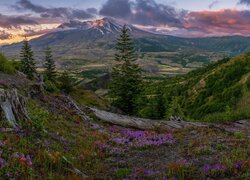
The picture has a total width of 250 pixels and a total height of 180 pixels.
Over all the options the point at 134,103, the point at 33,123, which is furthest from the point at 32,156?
the point at 134,103

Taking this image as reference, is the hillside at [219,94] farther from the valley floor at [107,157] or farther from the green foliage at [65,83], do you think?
the valley floor at [107,157]

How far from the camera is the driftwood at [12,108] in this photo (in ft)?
45.6

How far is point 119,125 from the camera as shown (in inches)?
987

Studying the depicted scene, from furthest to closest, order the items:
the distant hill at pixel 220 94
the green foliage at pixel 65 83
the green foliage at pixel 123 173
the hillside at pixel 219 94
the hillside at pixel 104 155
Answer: the distant hill at pixel 220 94, the hillside at pixel 219 94, the green foliage at pixel 65 83, the green foliage at pixel 123 173, the hillside at pixel 104 155

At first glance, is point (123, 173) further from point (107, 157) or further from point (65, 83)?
point (65, 83)

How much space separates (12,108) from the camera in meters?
14.7

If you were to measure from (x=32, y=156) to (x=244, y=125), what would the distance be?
23.5 meters

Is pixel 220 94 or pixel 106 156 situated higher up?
pixel 106 156

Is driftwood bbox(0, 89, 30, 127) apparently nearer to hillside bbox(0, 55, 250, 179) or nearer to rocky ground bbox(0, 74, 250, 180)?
hillside bbox(0, 55, 250, 179)

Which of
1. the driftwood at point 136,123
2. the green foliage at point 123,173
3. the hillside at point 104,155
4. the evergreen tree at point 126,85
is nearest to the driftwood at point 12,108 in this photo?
the hillside at point 104,155

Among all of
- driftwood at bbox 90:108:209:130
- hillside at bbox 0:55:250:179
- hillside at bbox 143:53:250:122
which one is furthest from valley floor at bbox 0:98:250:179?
hillside at bbox 143:53:250:122

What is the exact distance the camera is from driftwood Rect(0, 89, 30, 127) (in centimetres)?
1389

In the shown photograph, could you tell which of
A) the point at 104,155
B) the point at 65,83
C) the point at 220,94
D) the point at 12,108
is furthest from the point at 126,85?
the point at 104,155

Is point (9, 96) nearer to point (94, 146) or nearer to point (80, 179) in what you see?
point (94, 146)
